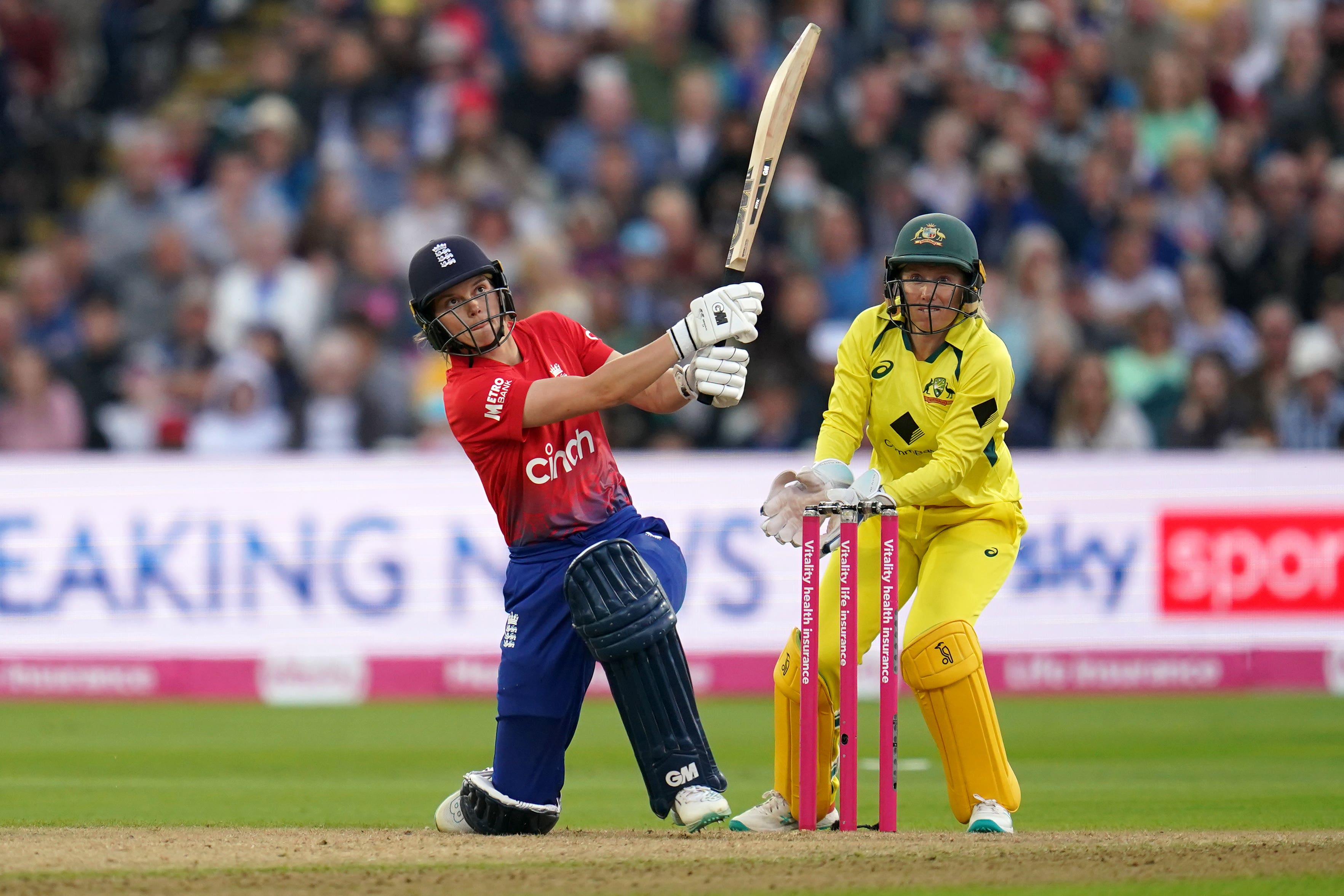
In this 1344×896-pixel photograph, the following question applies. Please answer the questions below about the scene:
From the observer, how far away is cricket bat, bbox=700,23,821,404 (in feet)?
21.6

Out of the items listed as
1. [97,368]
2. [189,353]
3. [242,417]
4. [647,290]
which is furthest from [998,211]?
[97,368]

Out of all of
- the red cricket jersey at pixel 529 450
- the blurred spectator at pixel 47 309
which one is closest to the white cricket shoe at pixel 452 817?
the red cricket jersey at pixel 529 450

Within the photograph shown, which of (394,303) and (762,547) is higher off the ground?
(394,303)

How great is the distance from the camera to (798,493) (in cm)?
639

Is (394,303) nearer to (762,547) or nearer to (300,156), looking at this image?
(300,156)

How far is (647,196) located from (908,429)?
8.18m

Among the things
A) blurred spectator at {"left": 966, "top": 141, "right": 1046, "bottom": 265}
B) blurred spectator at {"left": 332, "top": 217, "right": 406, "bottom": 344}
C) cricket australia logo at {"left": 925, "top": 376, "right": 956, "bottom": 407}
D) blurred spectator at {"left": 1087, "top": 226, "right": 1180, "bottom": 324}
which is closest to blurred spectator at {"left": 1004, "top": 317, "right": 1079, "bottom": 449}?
blurred spectator at {"left": 1087, "top": 226, "right": 1180, "bottom": 324}

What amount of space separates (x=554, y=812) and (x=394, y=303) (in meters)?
7.62

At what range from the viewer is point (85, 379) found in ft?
43.9

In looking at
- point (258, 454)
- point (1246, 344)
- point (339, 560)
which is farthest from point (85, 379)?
Result: point (1246, 344)

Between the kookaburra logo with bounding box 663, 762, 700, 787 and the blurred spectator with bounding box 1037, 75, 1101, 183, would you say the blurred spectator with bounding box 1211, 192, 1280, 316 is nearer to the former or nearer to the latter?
the blurred spectator with bounding box 1037, 75, 1101, 183

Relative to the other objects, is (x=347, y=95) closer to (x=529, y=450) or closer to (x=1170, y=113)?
(x=1170, y=113)

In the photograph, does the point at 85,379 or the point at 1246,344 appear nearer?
the point at 85,379

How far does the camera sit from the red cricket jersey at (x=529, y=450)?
6.51 meters
